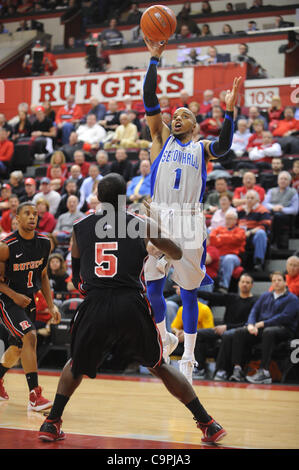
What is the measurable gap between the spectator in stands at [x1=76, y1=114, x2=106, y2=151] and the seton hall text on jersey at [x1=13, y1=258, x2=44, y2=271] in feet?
29.1

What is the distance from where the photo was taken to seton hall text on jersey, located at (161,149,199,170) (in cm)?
579

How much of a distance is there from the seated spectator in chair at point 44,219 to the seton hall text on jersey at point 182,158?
21.4 feet

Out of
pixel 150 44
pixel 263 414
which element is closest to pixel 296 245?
pixel 263 414

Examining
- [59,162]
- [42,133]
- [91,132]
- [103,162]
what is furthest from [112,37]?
[103,162]

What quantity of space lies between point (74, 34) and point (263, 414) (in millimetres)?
19450

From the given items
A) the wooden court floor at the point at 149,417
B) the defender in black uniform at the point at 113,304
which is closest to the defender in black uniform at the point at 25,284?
the wooden court floor at the point at 149,417

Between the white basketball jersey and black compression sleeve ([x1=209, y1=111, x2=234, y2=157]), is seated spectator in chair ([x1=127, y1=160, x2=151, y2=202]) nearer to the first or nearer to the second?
the white basketball jersey

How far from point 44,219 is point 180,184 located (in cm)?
667

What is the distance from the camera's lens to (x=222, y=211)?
10.7 metres

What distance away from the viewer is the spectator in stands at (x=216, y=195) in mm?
11000

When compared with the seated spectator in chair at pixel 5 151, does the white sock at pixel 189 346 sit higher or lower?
lower

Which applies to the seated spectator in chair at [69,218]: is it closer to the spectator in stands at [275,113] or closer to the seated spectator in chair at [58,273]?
the seated spectator in chair at [58,273]

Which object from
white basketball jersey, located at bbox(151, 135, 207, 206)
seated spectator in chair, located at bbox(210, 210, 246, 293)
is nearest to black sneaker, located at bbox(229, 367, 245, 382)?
seated spectator in chair, located at bbox(210, 210, 246, 293)

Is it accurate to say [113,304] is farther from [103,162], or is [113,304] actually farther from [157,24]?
[103,162]
